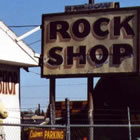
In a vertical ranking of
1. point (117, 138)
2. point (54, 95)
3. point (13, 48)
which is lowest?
point (117, 138)

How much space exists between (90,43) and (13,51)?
16.1 ft

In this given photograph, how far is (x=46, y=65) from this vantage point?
30.6 metres

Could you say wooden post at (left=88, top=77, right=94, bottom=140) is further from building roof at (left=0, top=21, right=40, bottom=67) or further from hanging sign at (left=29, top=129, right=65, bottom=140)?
hanging sign at (left=29, top=129, right=65, bottom=140)

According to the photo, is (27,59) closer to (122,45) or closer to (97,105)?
(122,45)

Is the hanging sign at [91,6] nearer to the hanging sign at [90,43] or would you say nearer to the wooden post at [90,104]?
the hanging sign at [90,43]

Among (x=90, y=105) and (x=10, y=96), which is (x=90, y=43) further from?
(x=10, y=96)

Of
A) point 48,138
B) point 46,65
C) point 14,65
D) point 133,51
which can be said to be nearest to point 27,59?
point 14,65

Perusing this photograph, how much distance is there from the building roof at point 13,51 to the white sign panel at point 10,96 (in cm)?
58

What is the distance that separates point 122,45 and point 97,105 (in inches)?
208

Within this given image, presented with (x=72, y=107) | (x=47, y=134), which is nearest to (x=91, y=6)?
(x=72, y=107)

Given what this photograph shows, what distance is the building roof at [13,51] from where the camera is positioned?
25.9 m

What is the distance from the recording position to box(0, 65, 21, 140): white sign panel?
27.0 metres

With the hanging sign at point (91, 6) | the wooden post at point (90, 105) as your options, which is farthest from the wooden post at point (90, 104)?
the hanging sign at point (91, 6)

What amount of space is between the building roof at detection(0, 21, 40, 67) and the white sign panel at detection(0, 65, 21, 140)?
0.58 metres
